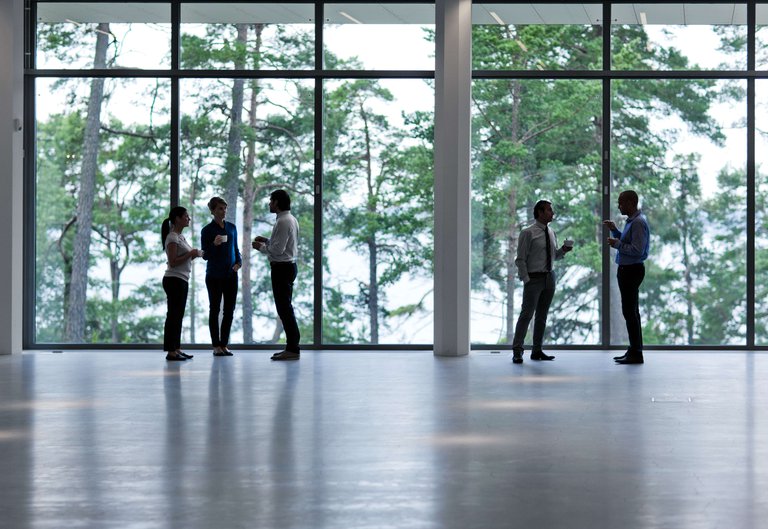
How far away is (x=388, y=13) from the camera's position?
12.6 m

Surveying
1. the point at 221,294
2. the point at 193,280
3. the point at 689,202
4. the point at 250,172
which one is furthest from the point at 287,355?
the point at 689,202

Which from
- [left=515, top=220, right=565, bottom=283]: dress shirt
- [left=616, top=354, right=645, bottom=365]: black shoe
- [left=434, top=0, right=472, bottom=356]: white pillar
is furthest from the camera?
[left=434, top=0, right=472, bottom=356]: white pillar

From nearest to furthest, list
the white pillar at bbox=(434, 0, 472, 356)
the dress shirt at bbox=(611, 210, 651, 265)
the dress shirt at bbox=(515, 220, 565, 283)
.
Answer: the dress shirt at bbox=(611, 210, 651, 265)
the dress shirt at bbox=(515, 220, 565, 283)
the white pillar at bbox=(434, 0, 472, 356)

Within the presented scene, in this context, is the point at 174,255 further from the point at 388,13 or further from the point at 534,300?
the point at 388,13

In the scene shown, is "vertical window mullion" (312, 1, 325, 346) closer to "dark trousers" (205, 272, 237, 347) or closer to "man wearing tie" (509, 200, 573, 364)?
"dark trousers" (205, 272, 237, 347)

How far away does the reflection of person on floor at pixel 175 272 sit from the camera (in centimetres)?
1087

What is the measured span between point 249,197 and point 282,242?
71.8 inches

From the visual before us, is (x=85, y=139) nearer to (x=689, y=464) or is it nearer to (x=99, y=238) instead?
(x=99, y=238)

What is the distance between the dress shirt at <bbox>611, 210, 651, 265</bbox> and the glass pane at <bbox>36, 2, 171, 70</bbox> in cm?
545

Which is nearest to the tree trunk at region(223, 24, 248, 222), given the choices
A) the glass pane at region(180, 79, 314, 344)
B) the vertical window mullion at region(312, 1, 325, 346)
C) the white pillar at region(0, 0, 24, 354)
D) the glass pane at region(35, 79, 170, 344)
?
the glass pane at region(180, 79, 314, 344)

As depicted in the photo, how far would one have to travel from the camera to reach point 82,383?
8.97m

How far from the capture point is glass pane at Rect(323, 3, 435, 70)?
12.5m

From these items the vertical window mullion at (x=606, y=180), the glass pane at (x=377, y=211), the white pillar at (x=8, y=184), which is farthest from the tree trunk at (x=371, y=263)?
the white pillar at (x=8, y=184)

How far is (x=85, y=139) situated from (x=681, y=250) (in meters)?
6.76
